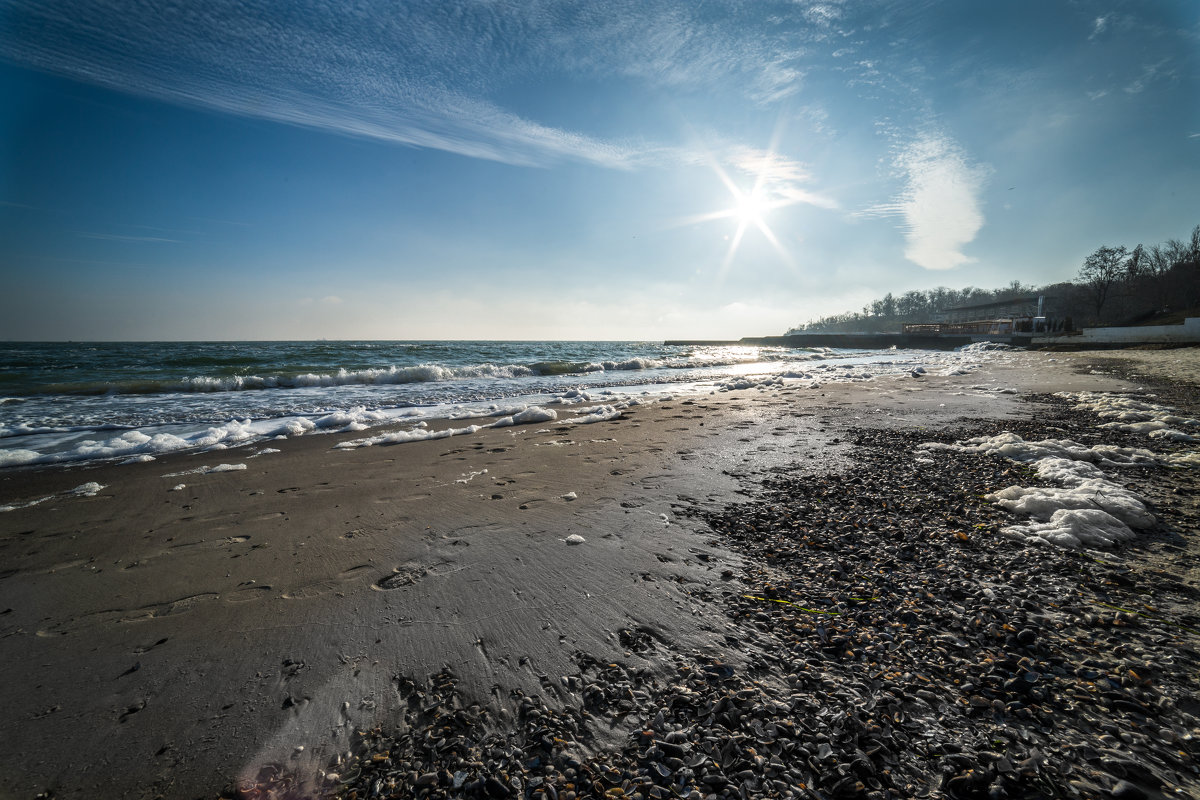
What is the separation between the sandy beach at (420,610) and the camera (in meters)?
1.68

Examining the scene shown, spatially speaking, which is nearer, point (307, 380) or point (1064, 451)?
point (1064, 451)

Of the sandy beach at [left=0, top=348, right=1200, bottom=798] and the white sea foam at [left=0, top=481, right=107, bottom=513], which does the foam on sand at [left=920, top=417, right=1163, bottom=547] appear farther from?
the white sea foam at [left=0, top=481, right=107, bottom=513]

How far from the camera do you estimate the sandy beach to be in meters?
1.68

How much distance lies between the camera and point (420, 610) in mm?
2658

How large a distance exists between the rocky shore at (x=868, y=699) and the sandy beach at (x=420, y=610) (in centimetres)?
2

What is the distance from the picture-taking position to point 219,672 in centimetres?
220

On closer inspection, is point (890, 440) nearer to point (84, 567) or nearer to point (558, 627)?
point (558, 627)

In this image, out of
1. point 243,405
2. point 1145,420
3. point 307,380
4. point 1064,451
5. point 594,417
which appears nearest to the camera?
point 1064,451

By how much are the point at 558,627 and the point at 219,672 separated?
1.74m

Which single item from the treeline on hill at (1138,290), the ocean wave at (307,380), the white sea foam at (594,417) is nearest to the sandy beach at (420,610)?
the white sea foam at (594,417)

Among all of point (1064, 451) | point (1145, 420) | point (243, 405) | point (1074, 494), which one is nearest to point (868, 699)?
point (1074, 494)

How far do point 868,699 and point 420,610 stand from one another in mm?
2412

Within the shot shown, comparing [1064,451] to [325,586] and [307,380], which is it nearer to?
[325,586]

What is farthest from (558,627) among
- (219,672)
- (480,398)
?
(480,398)
